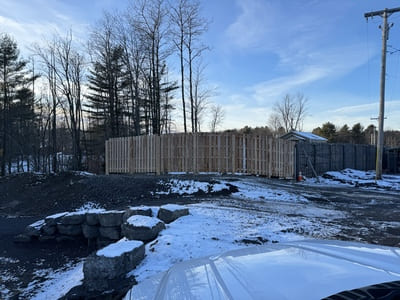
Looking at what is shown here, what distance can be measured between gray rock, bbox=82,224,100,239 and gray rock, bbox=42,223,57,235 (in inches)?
35.4

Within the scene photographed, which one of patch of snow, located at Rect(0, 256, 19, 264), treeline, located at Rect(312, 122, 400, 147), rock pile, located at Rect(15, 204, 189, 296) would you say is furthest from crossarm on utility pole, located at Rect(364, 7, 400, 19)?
treeline, located at Rect(312, 122, 400, 147)

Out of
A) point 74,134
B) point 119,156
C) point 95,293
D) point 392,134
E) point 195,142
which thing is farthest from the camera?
point 392,134

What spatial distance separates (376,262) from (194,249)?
275cm

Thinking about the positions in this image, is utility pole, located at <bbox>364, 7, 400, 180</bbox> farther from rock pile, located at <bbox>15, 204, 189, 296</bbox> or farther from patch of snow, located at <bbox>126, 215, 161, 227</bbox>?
patch of snow, located at <bbox>126, 215, 161, 227</bbox>

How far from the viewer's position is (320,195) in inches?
377

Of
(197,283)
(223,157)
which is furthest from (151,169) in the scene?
(197,283)

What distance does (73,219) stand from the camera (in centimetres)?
666

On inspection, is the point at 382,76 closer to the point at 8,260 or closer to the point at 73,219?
the point at 73,219

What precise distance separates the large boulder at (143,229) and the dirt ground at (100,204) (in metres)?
1.59

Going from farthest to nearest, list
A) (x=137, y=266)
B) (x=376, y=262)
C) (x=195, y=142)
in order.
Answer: (x=195, y=142), (x=137, y=266), (x=376, y=262)

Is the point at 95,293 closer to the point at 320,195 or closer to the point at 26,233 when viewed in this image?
the point at 26,233

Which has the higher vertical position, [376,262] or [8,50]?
[8,50]

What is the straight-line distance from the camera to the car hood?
4.13 ft

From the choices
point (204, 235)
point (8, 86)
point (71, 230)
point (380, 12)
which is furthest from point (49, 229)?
point (8, 86)
